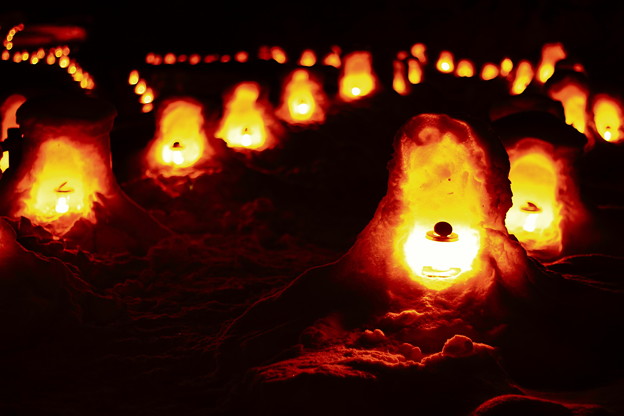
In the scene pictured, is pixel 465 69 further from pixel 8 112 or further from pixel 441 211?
pixel 441 211

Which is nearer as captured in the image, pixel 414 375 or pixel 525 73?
pixel 414 375

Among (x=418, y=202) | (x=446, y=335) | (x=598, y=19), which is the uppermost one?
(x=598, y=19)

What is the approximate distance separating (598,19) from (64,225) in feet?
54.4

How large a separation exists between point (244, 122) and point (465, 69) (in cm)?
761

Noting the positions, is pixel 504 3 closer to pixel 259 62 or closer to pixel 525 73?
pixel 525 73

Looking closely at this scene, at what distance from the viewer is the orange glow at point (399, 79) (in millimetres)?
13500

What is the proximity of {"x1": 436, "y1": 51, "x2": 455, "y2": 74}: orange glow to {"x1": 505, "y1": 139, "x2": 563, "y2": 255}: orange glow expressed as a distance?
9.18 m

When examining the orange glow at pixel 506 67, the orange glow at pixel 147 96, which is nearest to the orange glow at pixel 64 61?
the orange glow at pixel 147 96

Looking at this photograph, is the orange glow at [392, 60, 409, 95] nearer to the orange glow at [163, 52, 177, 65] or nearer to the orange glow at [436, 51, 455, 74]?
the orange glow at [436, 51, 455, 74]

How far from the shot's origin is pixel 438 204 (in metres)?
5.40

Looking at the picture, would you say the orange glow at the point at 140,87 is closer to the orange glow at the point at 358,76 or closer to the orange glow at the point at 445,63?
the orange glow at the point at 358,76

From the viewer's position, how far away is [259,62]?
1584 centimetres

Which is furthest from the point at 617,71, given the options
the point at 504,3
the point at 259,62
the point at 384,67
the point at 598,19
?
the point at 259,62

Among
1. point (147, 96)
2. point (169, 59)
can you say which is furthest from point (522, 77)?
point (169, 59)
